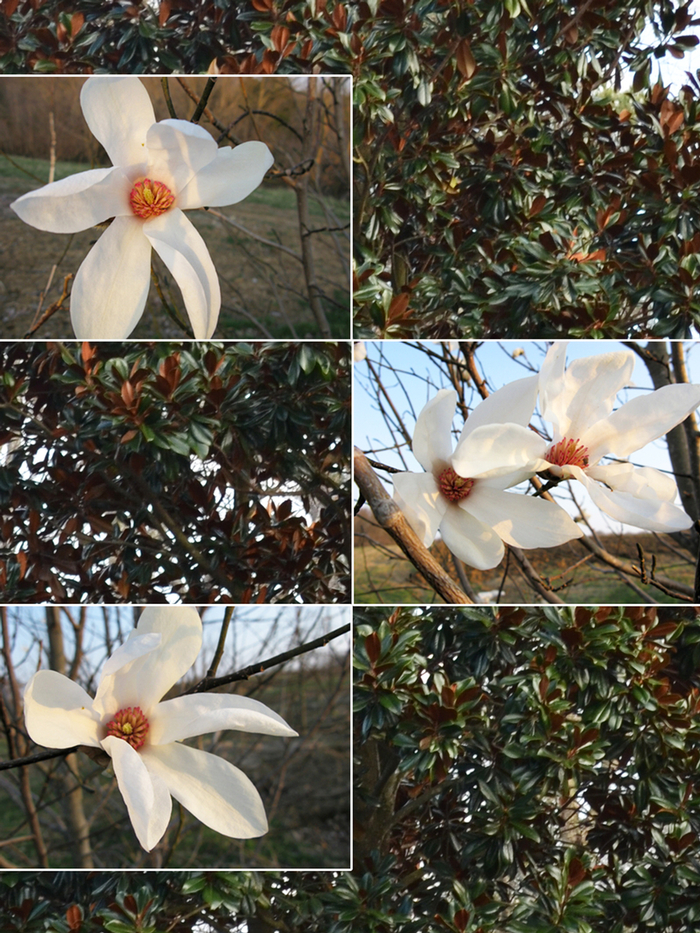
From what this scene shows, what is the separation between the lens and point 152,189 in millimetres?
1613

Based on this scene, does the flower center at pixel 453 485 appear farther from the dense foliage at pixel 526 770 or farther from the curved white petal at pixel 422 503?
the dense foliage at pixel 526 770

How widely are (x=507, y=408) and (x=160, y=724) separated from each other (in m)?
0.87

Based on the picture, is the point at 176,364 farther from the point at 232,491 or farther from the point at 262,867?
the point at 262,867

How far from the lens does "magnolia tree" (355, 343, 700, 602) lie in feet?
5.35

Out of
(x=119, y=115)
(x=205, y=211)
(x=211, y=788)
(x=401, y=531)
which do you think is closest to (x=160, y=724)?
(x=211, y=788)

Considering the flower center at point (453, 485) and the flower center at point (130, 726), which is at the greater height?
the flower center at point (453, 485)

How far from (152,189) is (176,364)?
322mm

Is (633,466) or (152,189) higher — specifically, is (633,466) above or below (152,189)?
below

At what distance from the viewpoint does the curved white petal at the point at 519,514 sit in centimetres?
164

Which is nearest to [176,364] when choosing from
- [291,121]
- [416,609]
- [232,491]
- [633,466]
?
[232,491]

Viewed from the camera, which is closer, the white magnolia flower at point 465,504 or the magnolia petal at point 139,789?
the magnolia petal at point 139,789

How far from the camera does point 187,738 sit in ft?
5.38

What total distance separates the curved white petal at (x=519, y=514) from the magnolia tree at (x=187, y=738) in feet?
1.11

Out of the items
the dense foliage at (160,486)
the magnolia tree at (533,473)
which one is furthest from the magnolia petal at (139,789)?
the magnolia tree at (533,473)
